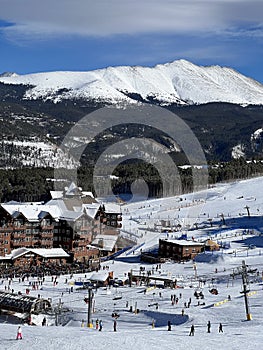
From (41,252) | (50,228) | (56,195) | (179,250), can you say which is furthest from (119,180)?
(179,250)

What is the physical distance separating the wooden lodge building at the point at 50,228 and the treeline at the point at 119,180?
44.0 meters

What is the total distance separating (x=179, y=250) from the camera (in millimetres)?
61344

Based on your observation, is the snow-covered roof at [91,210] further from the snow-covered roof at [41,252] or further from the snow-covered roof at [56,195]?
the snow-covered roof at [56,195]

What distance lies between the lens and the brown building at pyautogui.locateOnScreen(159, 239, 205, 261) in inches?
2402

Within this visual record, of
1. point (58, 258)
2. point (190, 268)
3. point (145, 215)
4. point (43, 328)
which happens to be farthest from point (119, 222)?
point (43, 328)

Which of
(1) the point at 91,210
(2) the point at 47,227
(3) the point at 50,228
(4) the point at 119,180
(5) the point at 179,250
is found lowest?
(5) the point at 179,250

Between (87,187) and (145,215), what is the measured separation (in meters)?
33.1

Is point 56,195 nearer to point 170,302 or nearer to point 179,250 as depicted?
point 179,250

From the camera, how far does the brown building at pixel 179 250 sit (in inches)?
2402

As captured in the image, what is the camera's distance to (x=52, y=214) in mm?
70625

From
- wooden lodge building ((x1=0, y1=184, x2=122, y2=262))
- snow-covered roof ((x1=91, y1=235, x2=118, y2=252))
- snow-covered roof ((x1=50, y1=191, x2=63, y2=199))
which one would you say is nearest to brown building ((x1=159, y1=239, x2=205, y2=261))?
snow-covered roof ((x1=91, y1=235, x2=118, y2=252))

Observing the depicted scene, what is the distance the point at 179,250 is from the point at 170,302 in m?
20.1

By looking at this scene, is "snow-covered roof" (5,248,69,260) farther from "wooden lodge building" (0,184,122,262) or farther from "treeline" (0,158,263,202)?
"treeline" (0,158,263,202)

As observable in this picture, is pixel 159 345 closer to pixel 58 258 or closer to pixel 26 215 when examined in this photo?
pixel 58 258
